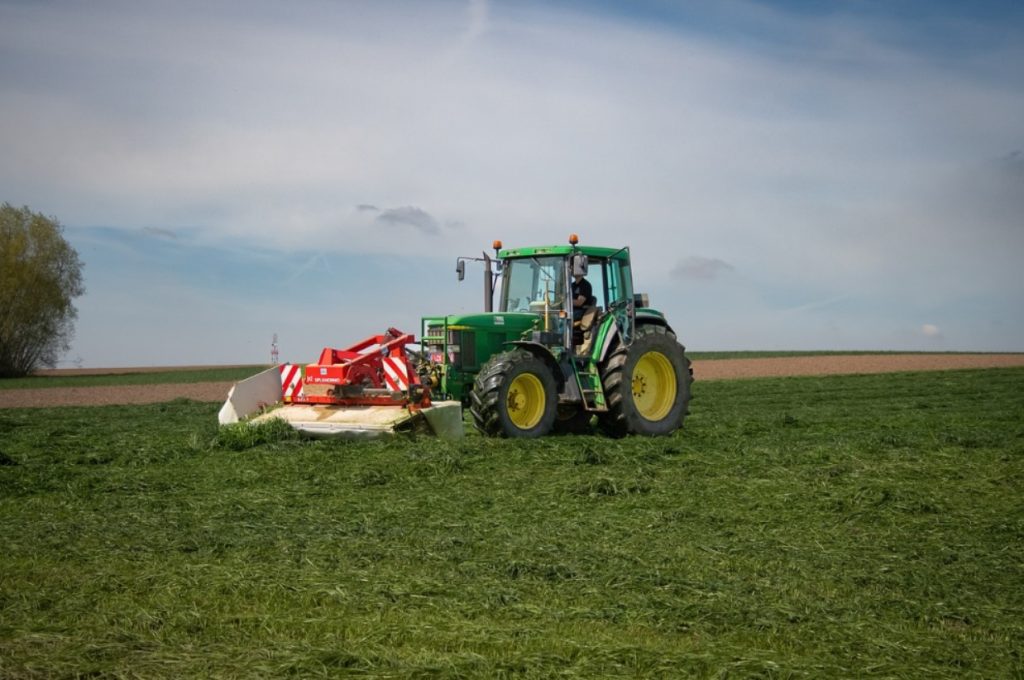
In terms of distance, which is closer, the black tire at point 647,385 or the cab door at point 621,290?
the black tire at point 647,385

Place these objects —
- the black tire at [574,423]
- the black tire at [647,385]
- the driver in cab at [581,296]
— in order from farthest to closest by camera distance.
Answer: the black tire at [574,423]
the driver in cab at [581,296]
the black tire at [647,385]

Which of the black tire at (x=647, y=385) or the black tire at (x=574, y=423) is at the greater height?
the black tire at (x=647, y=385)

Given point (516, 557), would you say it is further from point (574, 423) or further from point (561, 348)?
point (574, 423)

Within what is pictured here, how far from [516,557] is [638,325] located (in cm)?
729

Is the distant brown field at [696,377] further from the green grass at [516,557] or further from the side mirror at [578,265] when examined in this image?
the side mirror at [578,265]

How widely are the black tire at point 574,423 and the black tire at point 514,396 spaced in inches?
48.5

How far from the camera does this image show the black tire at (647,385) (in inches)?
485

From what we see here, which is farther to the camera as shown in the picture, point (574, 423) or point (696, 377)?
point (696, 377)

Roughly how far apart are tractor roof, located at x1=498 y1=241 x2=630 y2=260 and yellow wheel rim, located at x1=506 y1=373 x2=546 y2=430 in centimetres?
168

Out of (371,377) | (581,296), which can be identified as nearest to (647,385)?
(581,296)

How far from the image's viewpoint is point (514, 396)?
38.2 ft

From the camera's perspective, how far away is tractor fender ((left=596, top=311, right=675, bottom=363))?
12422mm

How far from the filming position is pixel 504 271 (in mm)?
12891

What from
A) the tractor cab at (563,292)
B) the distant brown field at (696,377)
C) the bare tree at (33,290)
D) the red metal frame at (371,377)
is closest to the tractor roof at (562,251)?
the tractor cab at (563,292)
